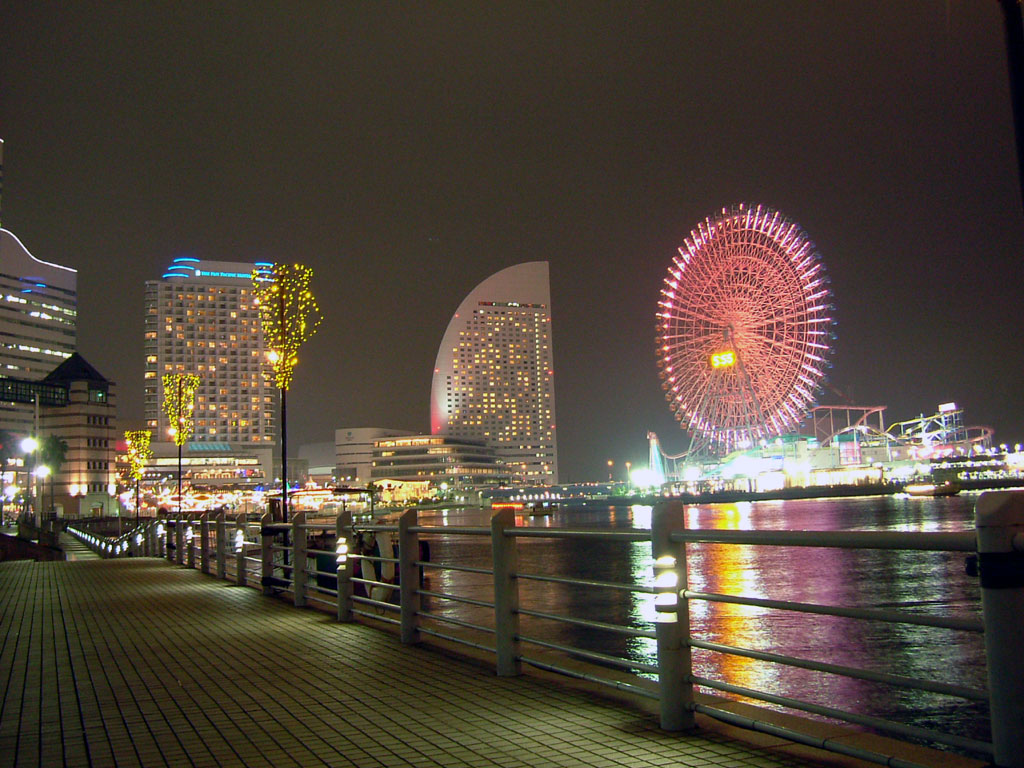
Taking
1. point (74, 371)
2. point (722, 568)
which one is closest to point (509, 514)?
point (722, 568)

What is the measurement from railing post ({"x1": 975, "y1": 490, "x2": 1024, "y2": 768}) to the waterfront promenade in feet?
1.92

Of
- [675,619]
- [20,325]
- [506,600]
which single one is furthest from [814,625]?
[20,325]

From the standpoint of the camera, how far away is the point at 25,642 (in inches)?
426

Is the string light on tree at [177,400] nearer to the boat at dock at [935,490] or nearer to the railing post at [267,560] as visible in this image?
the railing post at [267,560]

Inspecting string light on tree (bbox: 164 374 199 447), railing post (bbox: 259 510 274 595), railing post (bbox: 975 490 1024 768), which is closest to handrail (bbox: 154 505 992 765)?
railing post (bbox: 975 490 1024 768)

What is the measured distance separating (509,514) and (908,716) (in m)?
5.96

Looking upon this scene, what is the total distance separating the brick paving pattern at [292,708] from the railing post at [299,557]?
5.34 ft

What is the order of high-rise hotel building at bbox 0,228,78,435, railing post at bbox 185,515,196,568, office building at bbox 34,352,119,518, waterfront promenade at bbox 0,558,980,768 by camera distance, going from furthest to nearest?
high-rise hotel building at bbox 0,228,78,435
office building at bbox 34,352,119,518
railing post at bbox 185,515,196,568
waterfront promenade at bbox 0,558,980,768

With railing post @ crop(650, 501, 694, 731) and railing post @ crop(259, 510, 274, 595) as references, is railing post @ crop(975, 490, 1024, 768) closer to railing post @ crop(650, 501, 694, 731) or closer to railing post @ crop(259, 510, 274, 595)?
railing post @ crop(650, 501, 694, 731)

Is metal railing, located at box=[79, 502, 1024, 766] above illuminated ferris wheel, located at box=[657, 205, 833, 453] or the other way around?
the other way around

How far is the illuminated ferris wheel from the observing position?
74.5 m

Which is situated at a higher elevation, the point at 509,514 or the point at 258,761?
the point at 509,514

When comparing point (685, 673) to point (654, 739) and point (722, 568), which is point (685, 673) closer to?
point (654, 739)

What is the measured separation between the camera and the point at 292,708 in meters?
6.86
